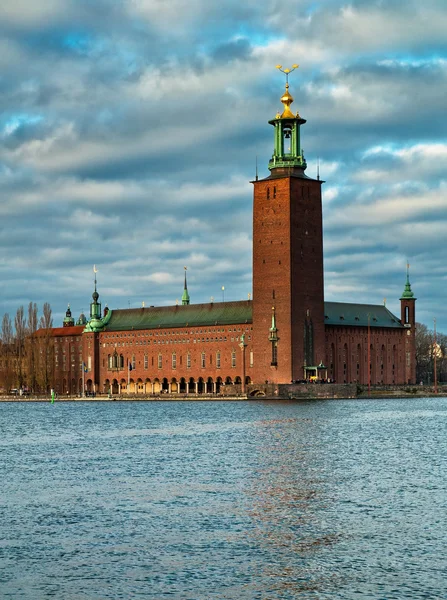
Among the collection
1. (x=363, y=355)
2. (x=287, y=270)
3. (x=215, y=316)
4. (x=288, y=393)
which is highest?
(x=287, y=270)

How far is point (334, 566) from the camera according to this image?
16.9 m

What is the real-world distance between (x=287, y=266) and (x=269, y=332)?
5.59 meters

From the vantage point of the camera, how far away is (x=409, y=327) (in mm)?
112062

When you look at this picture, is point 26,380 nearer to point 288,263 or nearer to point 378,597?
point 288,263

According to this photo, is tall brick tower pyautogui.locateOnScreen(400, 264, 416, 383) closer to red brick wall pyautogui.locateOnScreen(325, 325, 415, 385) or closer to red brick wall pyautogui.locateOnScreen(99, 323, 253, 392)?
red brick wall pyautogui.locateOnScreen(325, 325, 415, 385)

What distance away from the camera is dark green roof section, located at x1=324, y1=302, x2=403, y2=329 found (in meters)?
104

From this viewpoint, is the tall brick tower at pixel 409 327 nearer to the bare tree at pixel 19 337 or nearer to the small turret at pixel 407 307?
the small turret at pixel 407 307

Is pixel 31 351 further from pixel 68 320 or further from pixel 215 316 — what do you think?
pixel 68 320

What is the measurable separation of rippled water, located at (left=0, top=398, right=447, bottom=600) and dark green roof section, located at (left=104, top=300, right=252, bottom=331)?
62148mm

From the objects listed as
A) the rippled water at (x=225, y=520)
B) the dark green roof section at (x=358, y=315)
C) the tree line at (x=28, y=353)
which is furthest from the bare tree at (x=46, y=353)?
the rippled water at (x=225, y=520)

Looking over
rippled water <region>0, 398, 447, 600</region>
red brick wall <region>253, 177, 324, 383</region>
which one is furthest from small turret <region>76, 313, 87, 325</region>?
rippled water <region>0, 398, 447, 600</region>

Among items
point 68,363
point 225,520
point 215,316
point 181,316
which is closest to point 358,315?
point 215,316

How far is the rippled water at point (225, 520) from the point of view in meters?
15.9

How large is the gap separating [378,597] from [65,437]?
104 feet
